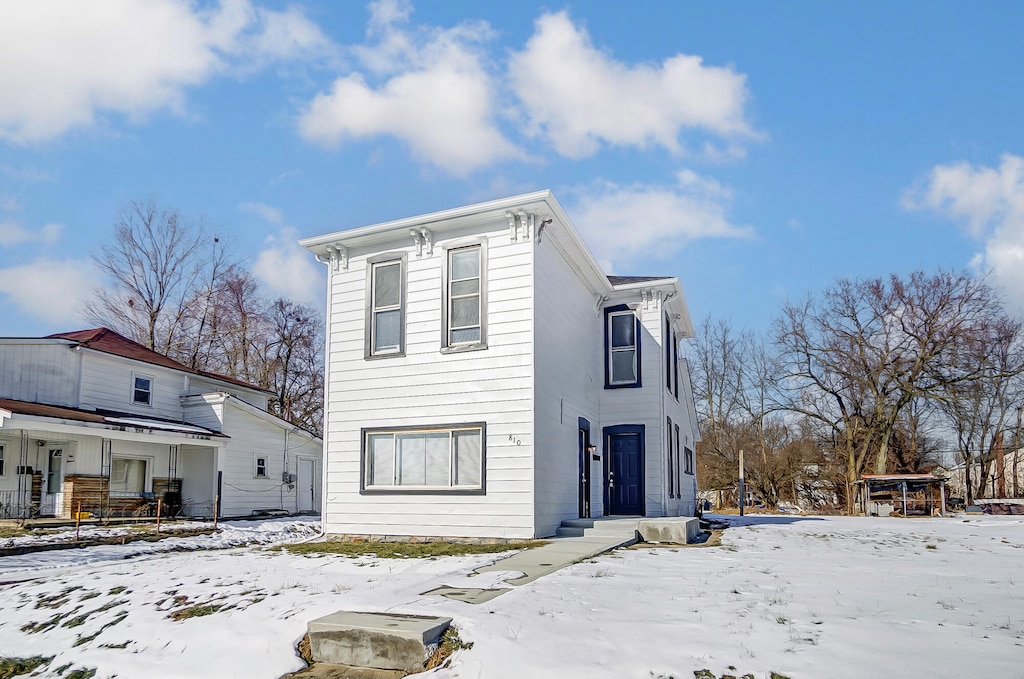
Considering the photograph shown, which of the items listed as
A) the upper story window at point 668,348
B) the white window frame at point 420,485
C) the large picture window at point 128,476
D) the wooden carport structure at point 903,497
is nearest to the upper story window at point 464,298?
the white window frame at point 420,485

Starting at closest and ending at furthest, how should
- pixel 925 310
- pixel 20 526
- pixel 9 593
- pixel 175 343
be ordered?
pixel 9 593
pixel 20 526
pixel 925 310
pixel 175 343

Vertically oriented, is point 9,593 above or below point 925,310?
below

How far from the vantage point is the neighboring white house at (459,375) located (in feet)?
41.5

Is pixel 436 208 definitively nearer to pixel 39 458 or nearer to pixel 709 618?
pixel 709 618

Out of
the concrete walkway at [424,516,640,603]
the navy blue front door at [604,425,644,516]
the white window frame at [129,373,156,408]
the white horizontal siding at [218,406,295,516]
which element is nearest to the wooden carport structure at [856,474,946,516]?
the navy blue front door at [604,425,644,516]

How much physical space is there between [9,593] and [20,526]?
29.8ft

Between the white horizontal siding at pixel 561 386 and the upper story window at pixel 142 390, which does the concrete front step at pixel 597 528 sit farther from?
the upper story window at pixel 142 390

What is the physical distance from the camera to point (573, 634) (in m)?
5.68

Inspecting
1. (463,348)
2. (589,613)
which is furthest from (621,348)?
(589,613)

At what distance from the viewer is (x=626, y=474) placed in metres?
16.8

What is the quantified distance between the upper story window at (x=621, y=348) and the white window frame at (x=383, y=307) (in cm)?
561

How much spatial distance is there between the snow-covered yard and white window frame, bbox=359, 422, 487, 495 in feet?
8.14

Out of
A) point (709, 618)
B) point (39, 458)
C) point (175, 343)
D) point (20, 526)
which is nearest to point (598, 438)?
point (709, 618)

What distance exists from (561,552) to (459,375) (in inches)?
154
